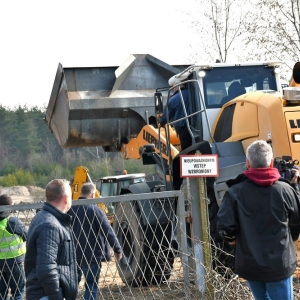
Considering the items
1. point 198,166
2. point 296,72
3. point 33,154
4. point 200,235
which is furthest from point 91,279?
point 33,154

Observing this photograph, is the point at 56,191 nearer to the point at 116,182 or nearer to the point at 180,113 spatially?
the point at 180,113

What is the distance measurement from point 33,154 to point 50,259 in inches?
1833

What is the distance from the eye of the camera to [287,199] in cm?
519

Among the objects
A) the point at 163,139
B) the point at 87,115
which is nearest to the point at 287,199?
the point at 163,139

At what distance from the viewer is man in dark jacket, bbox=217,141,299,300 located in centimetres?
507

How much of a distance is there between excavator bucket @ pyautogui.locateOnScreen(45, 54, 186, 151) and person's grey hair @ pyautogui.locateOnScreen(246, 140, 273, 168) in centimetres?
785

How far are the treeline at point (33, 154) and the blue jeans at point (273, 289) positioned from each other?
40337 mm

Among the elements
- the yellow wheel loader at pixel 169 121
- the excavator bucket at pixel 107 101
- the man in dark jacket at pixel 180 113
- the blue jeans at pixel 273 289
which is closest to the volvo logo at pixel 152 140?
the yellow wheel loader at pixel 169 121

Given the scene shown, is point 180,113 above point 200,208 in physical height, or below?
above

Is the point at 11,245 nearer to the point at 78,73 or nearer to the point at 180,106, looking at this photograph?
the point at 180,106

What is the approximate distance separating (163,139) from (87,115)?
312 cm

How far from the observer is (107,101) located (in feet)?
A: 43.6

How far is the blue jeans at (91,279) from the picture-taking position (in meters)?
7.65

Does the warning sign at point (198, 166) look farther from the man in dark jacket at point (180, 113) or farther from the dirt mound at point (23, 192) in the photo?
the dirt mound at point (23, 192)
